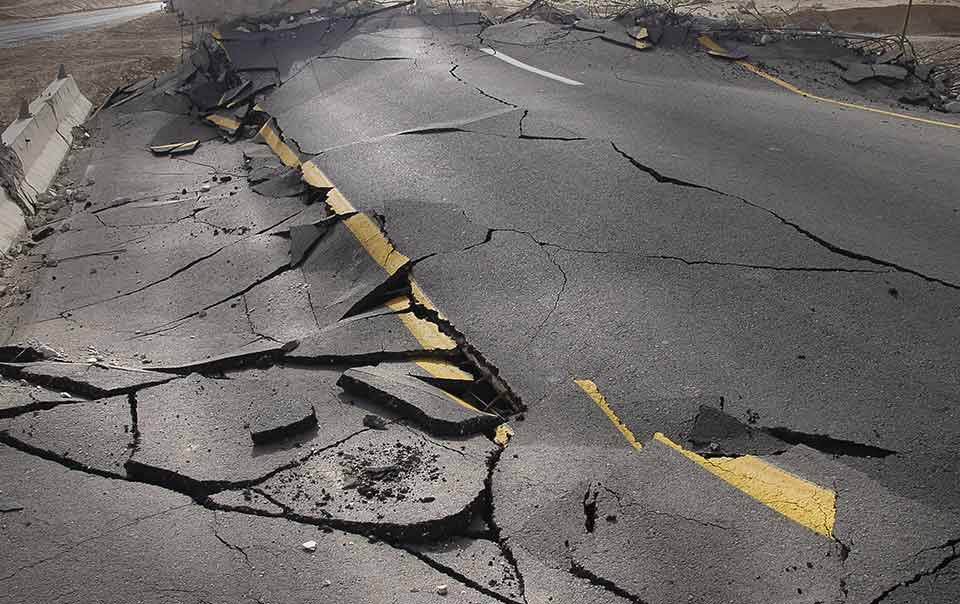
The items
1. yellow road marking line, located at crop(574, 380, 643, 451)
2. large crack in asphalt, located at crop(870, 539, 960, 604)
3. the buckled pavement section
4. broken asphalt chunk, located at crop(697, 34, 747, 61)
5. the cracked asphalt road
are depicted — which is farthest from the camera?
broken asphalt chunk, located at crop(697, 34, 747, 61)

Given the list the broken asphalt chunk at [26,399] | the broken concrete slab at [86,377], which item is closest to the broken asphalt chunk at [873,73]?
the broken concrete slab at [86,377]

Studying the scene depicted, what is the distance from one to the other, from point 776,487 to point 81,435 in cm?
344

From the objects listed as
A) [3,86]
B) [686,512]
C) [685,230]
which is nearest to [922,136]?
[685,230]

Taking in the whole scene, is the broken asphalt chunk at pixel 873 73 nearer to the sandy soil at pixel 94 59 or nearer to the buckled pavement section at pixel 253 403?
the buckled pavement section at pixel 253 403

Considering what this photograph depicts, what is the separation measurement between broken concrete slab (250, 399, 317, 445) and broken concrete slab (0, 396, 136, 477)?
637 millimetres

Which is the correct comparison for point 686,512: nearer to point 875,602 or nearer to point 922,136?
point 875,602

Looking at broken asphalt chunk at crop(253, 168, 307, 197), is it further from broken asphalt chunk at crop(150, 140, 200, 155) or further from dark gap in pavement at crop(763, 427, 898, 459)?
dark gap in pavement at crop(763, 427, 898, 459)

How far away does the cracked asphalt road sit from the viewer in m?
3.43

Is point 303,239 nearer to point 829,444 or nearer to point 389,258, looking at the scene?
point 389,258

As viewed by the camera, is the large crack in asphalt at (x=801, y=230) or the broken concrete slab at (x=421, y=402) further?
the large crack in asphalt at (x=801, y=230)

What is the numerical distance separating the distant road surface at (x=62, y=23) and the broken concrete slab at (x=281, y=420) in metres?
19.0

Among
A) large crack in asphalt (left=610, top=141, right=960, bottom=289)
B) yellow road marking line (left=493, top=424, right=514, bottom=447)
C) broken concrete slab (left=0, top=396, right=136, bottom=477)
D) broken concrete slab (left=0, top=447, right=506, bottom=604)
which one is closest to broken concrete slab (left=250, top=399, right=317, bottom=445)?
broken concrete slab (left=0, top=447, right=506, bottom=604)

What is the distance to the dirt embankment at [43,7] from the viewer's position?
25.9 m

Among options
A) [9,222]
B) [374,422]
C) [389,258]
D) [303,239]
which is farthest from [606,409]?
[9,222]
